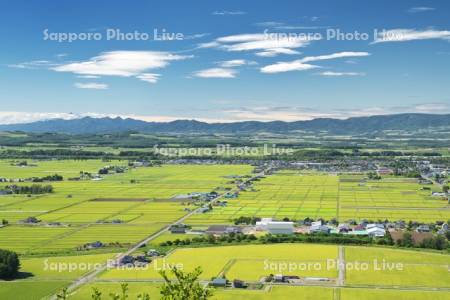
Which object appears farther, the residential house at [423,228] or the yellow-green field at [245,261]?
the residential house at [423,228]

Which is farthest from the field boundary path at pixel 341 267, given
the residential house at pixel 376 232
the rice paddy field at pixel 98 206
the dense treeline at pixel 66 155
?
the dense treeline at pixel 66 155

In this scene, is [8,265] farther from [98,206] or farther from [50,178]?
[50,178]

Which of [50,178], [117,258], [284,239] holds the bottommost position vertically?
[117,258]

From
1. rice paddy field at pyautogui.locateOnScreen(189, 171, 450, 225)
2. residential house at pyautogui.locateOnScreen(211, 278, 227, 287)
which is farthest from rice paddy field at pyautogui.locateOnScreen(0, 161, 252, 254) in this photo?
residential house at pyautogui.locateOnScreen(211, 278, 227, 287)

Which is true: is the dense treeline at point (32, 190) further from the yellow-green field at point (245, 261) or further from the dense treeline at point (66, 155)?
the dense treeline at point (66, 155)

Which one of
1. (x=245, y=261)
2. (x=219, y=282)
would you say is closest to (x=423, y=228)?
(x=245, y=261)

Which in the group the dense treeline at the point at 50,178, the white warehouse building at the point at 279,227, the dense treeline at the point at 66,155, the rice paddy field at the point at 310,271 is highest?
the dense treeline at the point at 66,155

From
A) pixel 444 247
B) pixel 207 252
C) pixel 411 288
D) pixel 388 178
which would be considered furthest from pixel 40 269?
pixel 388 178

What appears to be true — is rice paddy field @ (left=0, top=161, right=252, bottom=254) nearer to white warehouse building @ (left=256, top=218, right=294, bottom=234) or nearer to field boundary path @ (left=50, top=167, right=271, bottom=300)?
field boundary path @ (left=50, top=167, right=271, bottom=300)
